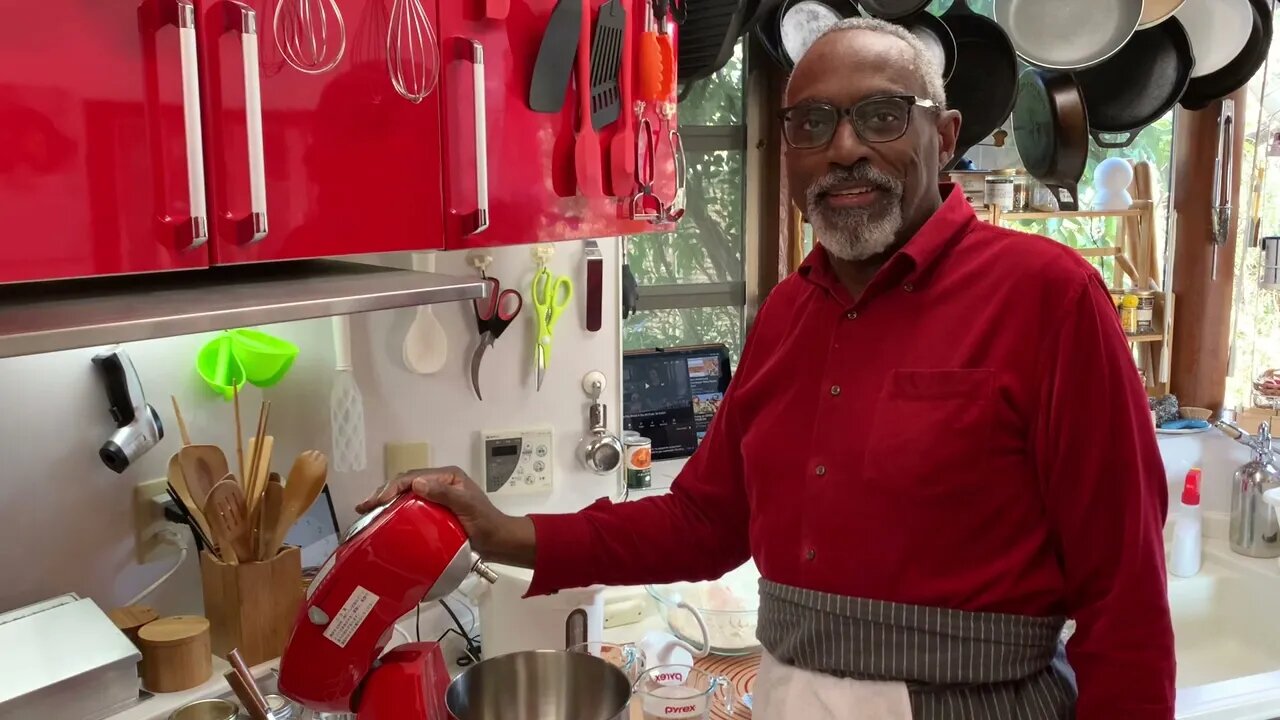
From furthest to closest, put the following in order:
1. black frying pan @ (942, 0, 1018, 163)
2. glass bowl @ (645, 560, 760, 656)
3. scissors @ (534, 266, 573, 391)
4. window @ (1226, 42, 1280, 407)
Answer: window @ (1226, 42, 1280, 407) < black frying pan @ (942, 0, 1018, 163) < scissors @ (534, 266, 573, 391) < glass bowl @ (645, 560, 760, 656)

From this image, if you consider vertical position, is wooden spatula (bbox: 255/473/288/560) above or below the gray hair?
below

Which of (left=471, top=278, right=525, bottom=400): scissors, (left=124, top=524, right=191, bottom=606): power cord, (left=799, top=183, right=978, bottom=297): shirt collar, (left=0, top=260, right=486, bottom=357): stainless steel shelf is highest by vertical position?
(left=799, top=183, right=978, bottom=297): shirt collar

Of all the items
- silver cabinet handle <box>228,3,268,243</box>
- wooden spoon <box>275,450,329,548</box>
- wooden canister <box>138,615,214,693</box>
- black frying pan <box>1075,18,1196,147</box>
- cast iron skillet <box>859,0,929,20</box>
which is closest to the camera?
silver cabinet handle <box>228,3,268,243</box>

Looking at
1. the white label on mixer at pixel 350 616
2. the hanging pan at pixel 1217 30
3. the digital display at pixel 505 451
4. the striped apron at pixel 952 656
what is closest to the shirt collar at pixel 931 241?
the striped apron at pixel 952 656

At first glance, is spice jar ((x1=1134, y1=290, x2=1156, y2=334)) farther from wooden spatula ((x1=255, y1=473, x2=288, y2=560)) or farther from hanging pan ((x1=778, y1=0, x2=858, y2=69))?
wooden spatula ((x1=255, y1=473, x2=288, y2=560))

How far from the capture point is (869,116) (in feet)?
4.23

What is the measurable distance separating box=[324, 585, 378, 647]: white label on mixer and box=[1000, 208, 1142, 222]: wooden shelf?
1.94 m

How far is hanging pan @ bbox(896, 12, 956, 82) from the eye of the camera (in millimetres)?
2264

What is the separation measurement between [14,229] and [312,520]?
880mm

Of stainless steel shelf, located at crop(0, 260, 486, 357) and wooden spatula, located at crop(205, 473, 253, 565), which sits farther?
wooden spatula, located at crop(205, 473, 253, 565)

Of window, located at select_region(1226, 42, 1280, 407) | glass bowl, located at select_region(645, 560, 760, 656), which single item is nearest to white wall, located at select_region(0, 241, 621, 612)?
glass bowl, located at select_region(645, 560, 760, 656)

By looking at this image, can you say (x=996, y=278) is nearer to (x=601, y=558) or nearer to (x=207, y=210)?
(x=601, y=558)

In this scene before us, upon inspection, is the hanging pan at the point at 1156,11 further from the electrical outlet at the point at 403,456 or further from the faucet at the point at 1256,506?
the electrical outlet at the point at 403,456

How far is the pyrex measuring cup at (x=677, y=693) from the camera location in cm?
141
